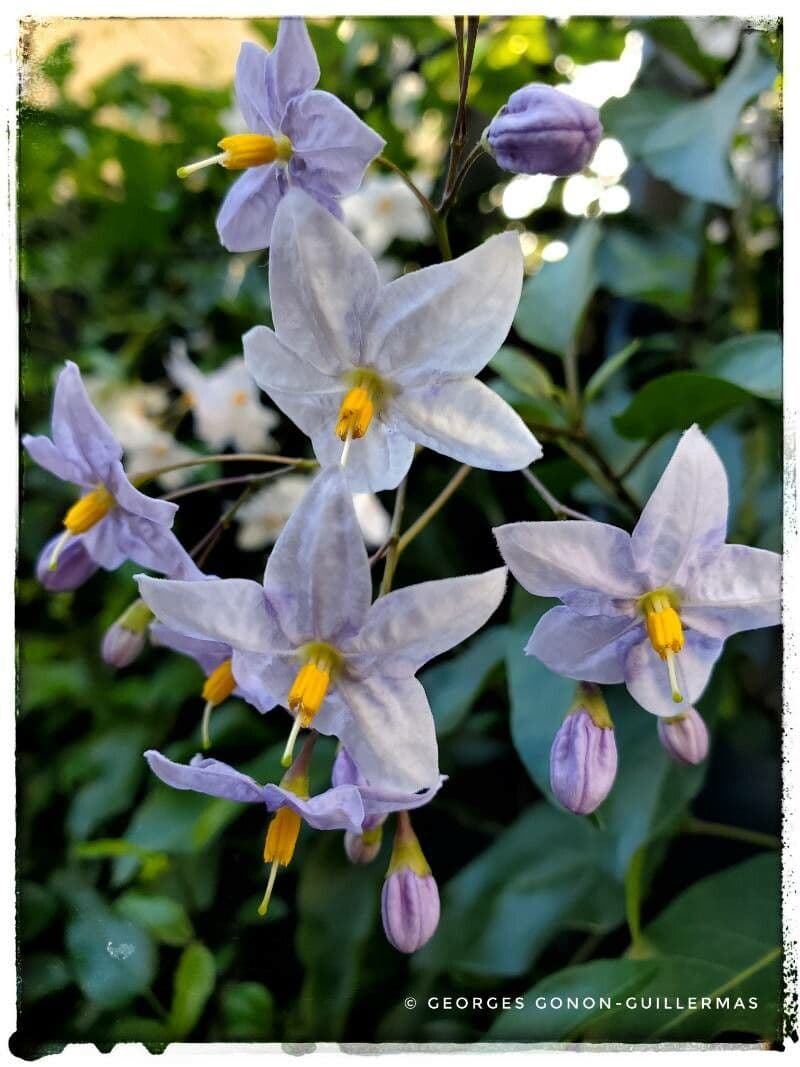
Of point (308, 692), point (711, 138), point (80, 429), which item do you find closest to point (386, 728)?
point (308, 692)

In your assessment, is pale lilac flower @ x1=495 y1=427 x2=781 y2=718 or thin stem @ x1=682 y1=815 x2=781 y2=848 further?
thin stem @ x1=682 y1=815 x2=781 y2=848

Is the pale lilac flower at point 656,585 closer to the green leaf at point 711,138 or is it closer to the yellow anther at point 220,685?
the yellow anther at point 220,685

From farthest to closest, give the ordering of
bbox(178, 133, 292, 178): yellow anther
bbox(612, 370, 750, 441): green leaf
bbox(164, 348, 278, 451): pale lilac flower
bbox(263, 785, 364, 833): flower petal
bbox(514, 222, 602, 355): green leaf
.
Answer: bbox(164, 348, 278, 451): pale lilac flower < bbox(514, 222, 602, 355): green leaf < bbox(612, 370, 750, 441): green leaf < bbox(178, 133, 292, 178): yellow anther < bbox(263, 785, 364, 833): flower petal

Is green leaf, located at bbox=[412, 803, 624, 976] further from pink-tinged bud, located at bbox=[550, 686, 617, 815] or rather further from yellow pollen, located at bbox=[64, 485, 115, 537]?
yellow pollen, located at bbox=[64, 485, 115, 537]

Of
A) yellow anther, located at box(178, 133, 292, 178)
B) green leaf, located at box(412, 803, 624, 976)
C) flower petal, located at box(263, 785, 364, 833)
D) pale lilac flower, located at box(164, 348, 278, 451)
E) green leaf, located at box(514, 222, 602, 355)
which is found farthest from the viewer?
pale lilac flower, located at box(164, 348, 278, 451)

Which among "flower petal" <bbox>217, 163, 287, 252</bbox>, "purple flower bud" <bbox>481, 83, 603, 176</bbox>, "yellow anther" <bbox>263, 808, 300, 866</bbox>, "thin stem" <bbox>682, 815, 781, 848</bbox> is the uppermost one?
"purple flower bud" <bbox>481, 83, 603, 176</bbox>

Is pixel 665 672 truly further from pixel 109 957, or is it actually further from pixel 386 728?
pixel 109 957

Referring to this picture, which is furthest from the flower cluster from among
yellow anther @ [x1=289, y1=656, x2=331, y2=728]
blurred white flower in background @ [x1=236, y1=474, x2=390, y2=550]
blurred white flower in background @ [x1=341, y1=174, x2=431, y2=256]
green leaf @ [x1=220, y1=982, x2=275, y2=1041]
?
blurred white flower in background @ [x1=341, y1=174, x2=431, y2=256]
